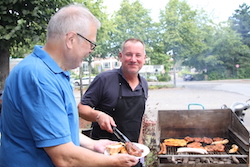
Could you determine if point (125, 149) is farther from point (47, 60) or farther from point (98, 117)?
point (47, 60)

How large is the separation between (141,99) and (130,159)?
43.3 inches

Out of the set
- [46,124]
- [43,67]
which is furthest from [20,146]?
[43,67]

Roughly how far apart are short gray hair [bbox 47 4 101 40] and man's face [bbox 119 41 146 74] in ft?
Answer: 3.50

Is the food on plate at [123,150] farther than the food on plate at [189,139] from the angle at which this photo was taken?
No

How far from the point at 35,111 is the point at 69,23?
464 millimetres

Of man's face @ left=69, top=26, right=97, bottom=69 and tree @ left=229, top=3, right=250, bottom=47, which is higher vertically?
tree @ left=229, top=3, right=250, bottom=47

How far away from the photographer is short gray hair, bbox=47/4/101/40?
1.07 m

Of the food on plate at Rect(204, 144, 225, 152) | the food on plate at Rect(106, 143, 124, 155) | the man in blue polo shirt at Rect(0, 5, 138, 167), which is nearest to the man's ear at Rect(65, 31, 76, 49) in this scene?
the man in blue polo shirt at Rect(0, 5, 138, 167)

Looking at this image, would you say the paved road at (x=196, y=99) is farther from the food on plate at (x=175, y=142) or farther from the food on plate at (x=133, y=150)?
the food on plate at (x=133, y=150)

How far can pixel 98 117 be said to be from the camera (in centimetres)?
198

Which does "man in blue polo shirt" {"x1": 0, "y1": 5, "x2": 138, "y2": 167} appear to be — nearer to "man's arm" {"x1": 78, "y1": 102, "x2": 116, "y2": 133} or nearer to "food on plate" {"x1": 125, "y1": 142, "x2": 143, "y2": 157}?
"food on plate" {"x1": 125, "y1": 142, "x2": 143, "y2": 157}

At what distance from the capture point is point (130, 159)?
1.20 m

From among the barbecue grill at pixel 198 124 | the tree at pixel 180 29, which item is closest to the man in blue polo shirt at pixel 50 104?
the barbecue grill at pixel 198 124

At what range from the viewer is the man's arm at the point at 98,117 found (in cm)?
187
